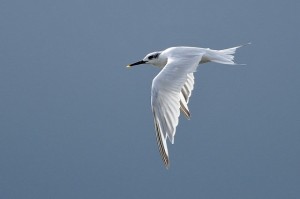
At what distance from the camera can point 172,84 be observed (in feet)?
12.8

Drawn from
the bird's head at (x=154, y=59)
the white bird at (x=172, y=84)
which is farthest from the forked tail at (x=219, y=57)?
the bird's head at (x=154, y=59)

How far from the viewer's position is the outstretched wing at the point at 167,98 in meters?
3.71

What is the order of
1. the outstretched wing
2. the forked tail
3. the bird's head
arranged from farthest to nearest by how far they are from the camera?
the bird's head
the forked tail
the outstretched wing

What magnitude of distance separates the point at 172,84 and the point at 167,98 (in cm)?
10

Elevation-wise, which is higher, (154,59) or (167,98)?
(154,59)

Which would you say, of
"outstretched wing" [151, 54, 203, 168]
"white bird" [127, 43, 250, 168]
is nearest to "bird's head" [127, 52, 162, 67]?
"white bird" [127, 43, 250, 168]

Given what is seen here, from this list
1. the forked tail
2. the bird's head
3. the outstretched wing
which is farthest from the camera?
the bird's head

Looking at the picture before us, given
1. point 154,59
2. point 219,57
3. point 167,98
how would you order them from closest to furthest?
point 167,98, point 219,57, point 154,59

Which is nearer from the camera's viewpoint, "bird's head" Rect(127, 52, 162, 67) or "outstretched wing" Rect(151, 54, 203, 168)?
"outstretched wing" Rect(151, 54, 203, 168)

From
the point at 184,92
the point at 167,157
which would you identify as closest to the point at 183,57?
the point at 184,92

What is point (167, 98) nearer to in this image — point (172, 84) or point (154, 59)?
point (172, 84)

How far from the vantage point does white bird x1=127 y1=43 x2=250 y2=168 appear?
3730 millimetres

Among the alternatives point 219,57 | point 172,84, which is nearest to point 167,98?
point 172,84

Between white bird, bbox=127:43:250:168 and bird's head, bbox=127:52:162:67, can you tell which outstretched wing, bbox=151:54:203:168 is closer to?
white bird, bbox=127:43:250:168
